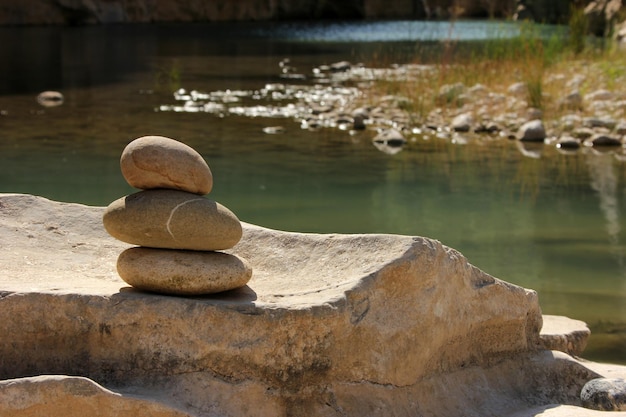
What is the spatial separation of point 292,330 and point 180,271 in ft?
1.39

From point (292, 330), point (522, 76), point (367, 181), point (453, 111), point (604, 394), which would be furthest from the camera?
point (522, 76)

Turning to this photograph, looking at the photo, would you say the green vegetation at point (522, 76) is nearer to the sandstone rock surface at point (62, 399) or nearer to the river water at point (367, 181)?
the river water at point (367, 181)

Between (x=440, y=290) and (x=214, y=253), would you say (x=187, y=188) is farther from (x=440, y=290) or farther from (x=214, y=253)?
(x=440, y=290)

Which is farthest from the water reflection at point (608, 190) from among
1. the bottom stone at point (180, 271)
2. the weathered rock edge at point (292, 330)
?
the bottom stone at point (180, 271)

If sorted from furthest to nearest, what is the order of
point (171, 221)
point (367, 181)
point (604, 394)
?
point (367, 181) → point (604, 394) → point (171, 221)

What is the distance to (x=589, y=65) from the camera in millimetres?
13820

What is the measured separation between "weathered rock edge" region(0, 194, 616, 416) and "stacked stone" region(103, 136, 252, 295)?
77 millimetres

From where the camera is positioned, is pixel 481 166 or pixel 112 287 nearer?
pixel 112 287

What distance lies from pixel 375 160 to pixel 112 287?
6038 mm

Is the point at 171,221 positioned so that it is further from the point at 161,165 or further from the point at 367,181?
the point at 367,181

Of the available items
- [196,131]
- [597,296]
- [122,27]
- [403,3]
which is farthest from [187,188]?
[403,3]

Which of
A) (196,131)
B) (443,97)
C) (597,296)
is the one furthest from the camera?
(443,97)

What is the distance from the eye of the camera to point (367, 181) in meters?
8.34

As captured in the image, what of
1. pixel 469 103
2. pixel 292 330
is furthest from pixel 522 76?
pixel 292 330
